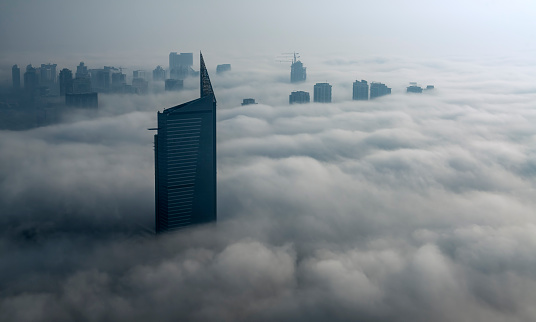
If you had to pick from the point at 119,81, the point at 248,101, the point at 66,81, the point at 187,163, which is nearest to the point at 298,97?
the point at 248,101

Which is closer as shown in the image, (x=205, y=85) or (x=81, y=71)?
(x=205, y=85)

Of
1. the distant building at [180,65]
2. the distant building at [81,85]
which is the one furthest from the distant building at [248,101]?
the distant building at [81,85]

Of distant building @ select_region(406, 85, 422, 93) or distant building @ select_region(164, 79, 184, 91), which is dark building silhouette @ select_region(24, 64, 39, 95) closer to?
distant building @ select_region(164, 79, 184, 91)

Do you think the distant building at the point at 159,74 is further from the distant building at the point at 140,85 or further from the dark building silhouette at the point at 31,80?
the dark building silhouette at the point at 31,80

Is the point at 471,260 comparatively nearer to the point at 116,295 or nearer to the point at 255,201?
the point at 255,201

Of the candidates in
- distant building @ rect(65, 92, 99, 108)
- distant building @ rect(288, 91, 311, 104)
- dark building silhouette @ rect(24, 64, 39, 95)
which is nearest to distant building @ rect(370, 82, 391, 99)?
distant building @ rect(288, 91, 311, 104)

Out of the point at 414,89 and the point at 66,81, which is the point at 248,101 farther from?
the point at 414,89

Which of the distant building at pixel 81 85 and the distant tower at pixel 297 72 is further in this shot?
the distant tower at pixel 297 72
